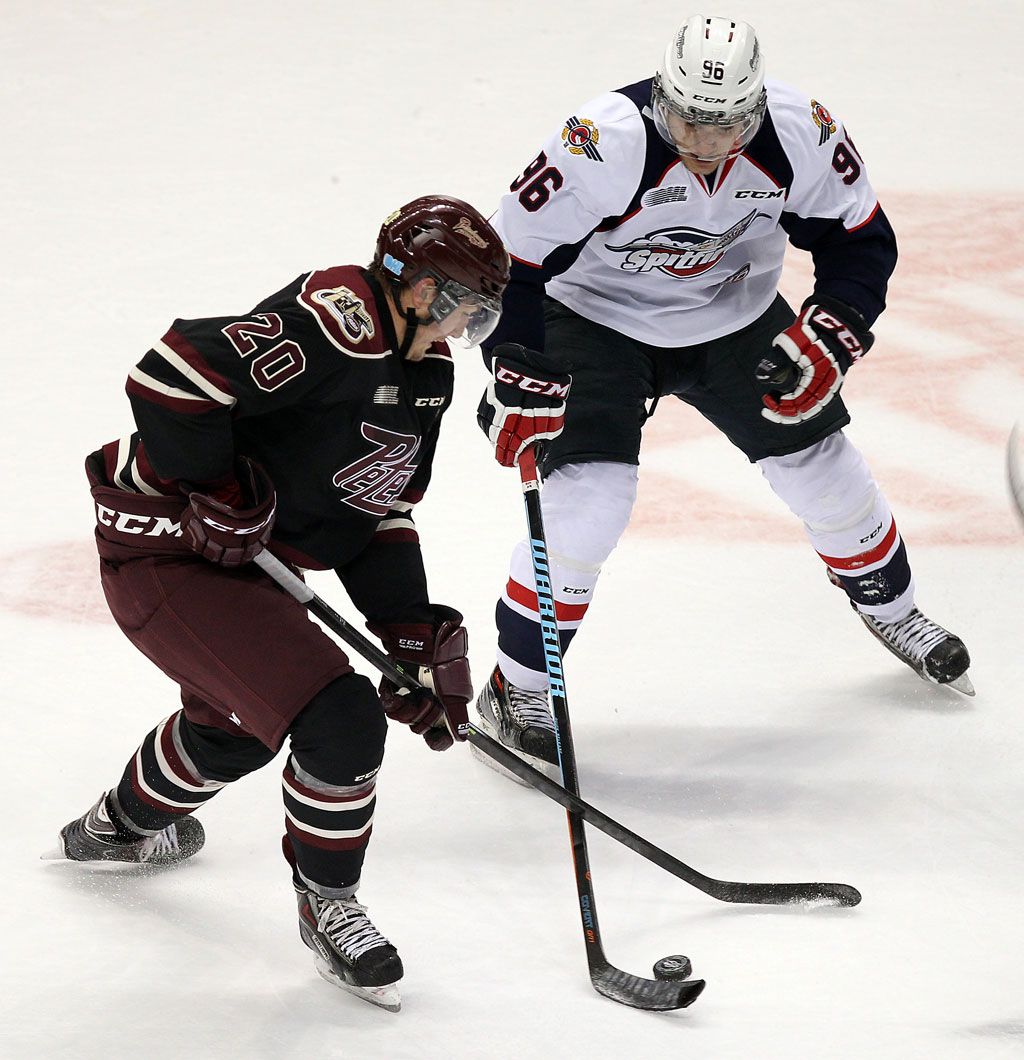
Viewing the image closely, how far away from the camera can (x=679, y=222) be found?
296 centimetres

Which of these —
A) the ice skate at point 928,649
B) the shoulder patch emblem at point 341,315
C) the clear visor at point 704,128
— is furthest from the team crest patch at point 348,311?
the ice skate at point 928,649

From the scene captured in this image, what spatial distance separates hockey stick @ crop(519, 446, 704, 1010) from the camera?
2361mm

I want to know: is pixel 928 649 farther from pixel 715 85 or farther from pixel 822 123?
pixel 715 85

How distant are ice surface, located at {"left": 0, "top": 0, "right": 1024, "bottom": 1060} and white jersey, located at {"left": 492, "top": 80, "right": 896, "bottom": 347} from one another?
85 centimetres

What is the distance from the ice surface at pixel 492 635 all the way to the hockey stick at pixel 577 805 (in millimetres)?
38

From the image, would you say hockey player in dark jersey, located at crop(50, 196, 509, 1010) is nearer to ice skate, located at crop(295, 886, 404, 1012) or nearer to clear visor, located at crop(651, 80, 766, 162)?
ice skate, located at crop(295, 886, 404, 1012)

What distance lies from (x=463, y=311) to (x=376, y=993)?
3.29ft

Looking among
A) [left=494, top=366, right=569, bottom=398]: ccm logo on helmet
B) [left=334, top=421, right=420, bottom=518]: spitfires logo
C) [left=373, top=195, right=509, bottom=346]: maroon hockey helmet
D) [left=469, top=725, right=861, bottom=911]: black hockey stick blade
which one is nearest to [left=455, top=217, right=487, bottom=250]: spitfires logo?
[left=373, top=195, right=509, bottom=346]: maroon hockey helmet

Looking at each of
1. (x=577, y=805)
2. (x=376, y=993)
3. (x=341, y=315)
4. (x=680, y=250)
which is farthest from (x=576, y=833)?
(x=680, y=250)

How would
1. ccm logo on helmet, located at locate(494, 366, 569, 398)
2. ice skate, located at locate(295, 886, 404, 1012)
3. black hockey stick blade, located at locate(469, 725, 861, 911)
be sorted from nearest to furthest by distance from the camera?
ice skate, located at locate(295, 886, 404, 1012) → black hockey stick blade, located at locate(469, 725, 861, 911) → ccm logo on helmet, located at locate(494, 366, 569, 398)

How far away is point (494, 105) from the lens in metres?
6.45

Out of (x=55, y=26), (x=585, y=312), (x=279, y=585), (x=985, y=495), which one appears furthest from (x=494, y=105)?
(x=279, y=585)

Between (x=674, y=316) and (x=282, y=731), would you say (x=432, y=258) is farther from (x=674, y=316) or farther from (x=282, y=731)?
(x=674, y=316)

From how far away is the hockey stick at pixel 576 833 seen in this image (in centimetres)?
236
